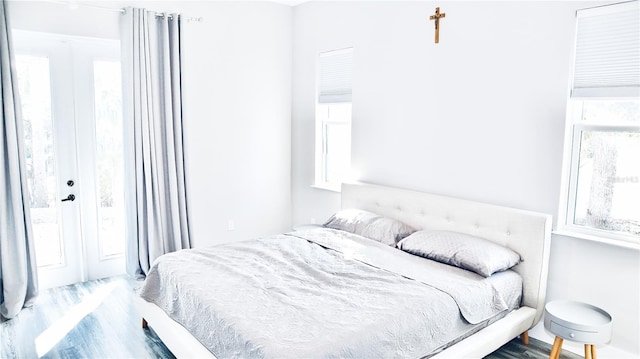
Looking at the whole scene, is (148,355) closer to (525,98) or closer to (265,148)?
(265,148)

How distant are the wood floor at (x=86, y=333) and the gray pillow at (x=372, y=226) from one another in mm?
1064

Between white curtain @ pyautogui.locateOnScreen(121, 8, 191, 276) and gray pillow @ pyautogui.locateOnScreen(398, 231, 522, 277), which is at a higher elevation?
white curtain @ pyautogui.locateOnScreen(121, 8, 191, 276)

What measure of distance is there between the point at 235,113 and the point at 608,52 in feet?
10.4

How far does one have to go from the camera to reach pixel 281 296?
2422 mm

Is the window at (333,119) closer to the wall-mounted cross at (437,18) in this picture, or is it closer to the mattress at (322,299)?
the wall-mounted cross at (437,18)

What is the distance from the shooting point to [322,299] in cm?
240

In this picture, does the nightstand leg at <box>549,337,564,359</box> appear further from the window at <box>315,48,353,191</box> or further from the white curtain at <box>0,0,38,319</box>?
the white curtain at <box>0,0,38,319</box>

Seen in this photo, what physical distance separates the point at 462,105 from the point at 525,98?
1.55ft

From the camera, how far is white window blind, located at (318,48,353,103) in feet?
14.3

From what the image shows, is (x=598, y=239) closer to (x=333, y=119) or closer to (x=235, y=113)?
(x=333, y=119)

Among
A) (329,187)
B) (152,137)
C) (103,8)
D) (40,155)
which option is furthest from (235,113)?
(40,155)

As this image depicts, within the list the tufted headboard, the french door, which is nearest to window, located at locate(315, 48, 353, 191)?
the tufted headboard

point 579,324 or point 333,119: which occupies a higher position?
point 333,119

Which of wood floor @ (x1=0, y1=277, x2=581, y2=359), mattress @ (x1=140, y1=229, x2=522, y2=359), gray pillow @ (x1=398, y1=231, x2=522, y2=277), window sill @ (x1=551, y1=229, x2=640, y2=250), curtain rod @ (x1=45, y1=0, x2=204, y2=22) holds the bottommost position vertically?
wood floor @ (x1=0, y1=277, x2=581, y2=359)
